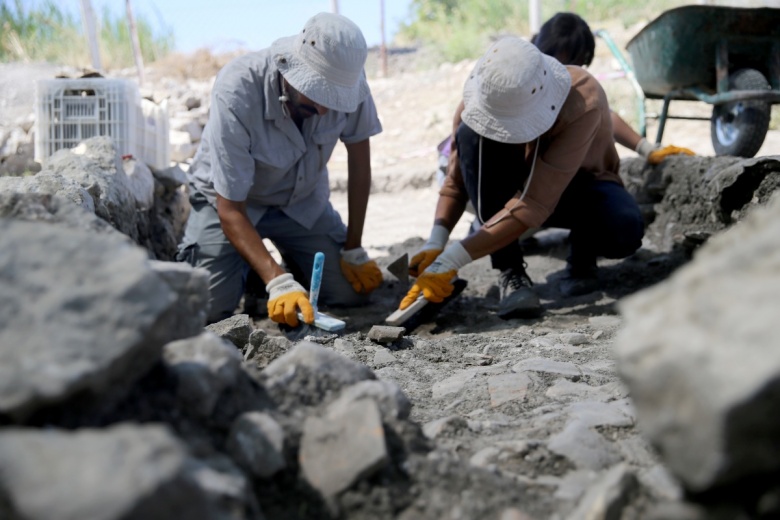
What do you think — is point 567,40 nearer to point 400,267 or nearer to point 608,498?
point 400,267

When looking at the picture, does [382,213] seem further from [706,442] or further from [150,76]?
[150,76]

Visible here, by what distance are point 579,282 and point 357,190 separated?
4.17 ft

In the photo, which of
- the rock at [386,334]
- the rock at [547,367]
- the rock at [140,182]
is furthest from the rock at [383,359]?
the rock at [140,182]

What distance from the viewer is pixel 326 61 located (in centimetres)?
311

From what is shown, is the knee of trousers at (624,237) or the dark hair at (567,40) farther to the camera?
the dark hair at (567,40)

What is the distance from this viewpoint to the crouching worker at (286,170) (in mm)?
3168

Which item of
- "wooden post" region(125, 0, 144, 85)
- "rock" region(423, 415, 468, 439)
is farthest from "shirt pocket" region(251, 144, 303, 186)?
"wooden post" region(125, 0, 144, 85)

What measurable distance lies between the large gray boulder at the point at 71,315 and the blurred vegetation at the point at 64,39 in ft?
35.5

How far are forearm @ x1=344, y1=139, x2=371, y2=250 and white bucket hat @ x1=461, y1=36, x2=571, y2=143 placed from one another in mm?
951

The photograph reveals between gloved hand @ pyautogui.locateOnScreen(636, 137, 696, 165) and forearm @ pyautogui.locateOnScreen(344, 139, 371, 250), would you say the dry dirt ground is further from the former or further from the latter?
gloved hand @ pyautogui.locateOnScreen(636, 137, 696, 165)

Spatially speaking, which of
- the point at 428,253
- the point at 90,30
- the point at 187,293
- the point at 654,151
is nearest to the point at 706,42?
the point at 654,151

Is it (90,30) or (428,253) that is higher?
(90,30)

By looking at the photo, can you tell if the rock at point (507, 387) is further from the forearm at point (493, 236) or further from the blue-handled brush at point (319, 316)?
the forearm at point (493, 236)

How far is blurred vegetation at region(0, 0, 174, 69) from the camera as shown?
38.1 feet
